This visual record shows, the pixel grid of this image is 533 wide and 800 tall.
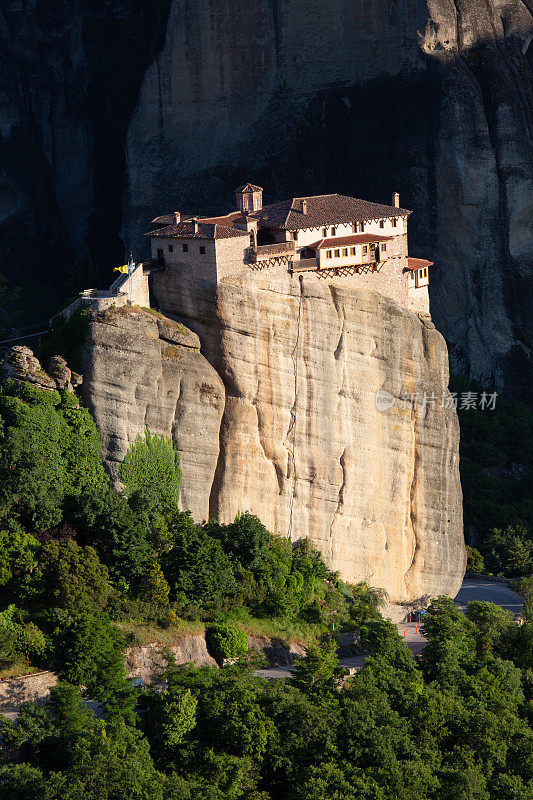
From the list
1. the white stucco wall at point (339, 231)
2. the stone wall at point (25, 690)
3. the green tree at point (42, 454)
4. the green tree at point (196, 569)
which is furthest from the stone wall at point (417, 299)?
the stone wall at point (25, 690)

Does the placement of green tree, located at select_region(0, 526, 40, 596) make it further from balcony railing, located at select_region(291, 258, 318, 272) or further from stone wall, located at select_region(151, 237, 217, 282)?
balcony railing, located at select_region(291, 258, 318, 272)

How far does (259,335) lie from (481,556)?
25.5 m

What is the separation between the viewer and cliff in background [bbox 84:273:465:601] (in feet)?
185

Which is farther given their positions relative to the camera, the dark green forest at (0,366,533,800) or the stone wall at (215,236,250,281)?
the stone wall at (215,236,250,281)

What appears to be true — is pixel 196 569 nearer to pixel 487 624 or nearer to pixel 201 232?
pixel 487 624

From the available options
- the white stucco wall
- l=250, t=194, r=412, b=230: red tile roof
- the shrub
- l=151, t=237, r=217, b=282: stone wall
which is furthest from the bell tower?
the shrub

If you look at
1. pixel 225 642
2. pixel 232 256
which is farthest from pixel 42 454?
pixel 232 256

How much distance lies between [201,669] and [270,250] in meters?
15.5

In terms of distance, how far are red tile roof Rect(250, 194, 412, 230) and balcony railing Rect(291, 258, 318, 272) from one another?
119 cm

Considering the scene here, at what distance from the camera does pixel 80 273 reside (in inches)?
3435

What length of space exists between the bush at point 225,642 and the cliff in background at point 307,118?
3646 cm

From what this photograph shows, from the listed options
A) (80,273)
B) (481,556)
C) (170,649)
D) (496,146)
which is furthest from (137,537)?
(496,146)

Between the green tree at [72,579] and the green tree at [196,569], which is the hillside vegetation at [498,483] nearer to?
the green tree at [196,569]

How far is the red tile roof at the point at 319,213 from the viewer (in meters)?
60.5
